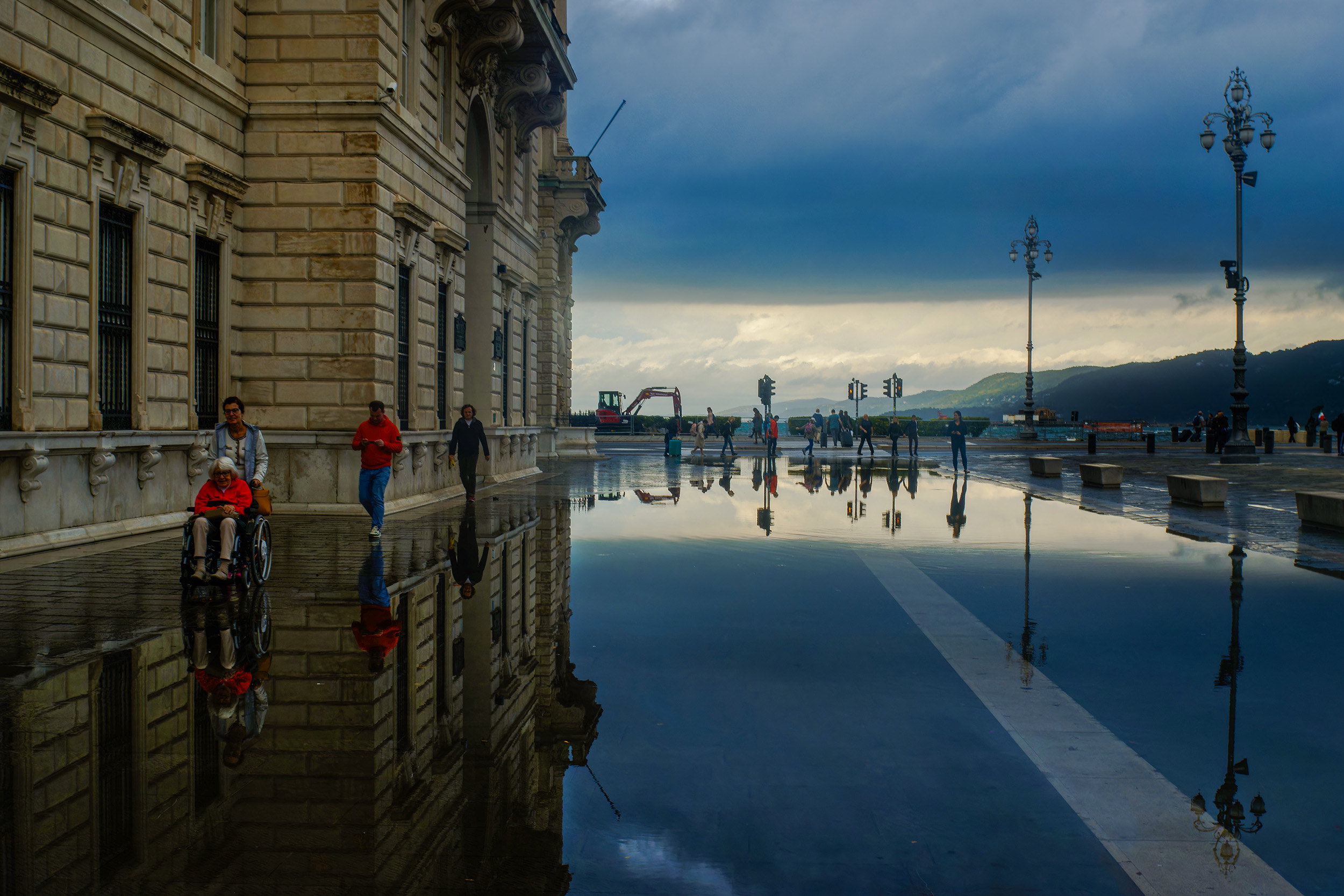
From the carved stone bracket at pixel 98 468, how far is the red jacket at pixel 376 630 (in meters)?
5.80

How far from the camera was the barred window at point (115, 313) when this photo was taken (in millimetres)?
12906

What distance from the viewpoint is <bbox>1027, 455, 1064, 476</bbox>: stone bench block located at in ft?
91.6

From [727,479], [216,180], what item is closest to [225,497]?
[216,180]

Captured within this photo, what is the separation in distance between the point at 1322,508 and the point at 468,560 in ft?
40.2

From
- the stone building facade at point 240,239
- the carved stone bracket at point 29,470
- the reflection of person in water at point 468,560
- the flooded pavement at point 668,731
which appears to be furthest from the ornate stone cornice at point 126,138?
the reflection of person in water at point 468,560

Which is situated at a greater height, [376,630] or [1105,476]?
[1105,476]

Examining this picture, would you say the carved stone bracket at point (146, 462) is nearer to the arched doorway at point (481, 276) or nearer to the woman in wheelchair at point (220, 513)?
the woman in wheelchair at point (220, 513)

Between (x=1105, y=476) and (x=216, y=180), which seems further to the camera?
(x=1105, y=476)

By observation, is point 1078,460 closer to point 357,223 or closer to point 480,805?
point 357,223

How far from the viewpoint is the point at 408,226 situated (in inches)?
706

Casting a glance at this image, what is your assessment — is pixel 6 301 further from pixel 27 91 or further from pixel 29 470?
pixel 27 91

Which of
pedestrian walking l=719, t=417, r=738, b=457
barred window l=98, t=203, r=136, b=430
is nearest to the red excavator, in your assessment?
pedestrian walking l=719, t=417, r=738, b=457

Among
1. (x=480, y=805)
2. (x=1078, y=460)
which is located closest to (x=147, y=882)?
(x=480, y=805)

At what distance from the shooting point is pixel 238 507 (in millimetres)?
9195
